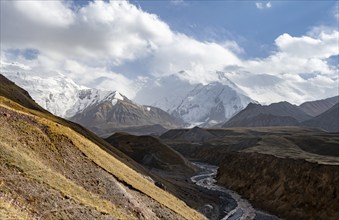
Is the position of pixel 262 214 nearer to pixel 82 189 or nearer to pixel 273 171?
pixel 273 171

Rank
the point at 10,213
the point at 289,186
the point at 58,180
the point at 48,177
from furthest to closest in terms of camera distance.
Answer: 1. the point at 289,186
2. the point at 58,180
3. the point at 48,177
4. the point at 10,213

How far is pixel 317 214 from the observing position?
282 ft

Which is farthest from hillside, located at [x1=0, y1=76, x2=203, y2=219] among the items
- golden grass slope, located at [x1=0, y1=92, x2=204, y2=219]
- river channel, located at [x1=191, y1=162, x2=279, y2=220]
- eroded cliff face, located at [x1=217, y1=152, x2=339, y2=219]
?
eroded cliff face, located at [x1=217, y1=152, x2=339, y2=219]

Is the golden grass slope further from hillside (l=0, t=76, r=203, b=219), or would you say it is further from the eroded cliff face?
the eroded cliff face

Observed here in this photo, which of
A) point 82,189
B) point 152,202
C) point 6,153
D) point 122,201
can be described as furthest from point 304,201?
point 6,153

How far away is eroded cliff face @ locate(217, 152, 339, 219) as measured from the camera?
88.8 m

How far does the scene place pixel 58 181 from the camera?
166 ft

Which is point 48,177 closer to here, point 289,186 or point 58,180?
point 58,180

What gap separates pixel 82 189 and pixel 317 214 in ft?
179

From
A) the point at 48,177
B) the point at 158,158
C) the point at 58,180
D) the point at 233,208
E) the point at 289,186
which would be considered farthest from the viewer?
the point at 158,158

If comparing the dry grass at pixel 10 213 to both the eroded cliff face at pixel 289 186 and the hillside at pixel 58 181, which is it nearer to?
the hillside at pixel 58 181

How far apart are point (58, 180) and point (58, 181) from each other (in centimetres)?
33

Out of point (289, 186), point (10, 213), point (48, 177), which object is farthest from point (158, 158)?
point (10, 213)

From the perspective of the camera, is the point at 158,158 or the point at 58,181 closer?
the point at 58,181
